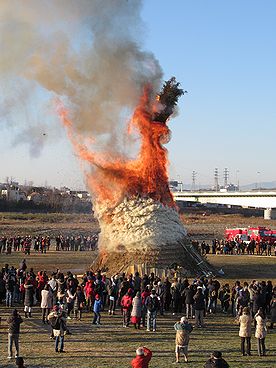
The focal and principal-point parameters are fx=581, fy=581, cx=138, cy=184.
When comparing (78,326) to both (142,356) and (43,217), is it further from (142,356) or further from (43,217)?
(43,217)

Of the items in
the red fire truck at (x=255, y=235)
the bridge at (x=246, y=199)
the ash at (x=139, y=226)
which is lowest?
the red fire truck at (x=255, y=235)

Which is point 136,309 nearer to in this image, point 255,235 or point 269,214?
point 255,235

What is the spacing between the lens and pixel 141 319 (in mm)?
20828

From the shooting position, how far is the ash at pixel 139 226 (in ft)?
104

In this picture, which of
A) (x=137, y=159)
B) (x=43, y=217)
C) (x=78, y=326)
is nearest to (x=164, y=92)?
(x=137, y=159)

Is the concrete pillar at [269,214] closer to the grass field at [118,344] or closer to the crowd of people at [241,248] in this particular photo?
the crowd of people at [241,248]

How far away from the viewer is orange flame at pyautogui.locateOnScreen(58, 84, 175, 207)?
1316 inches

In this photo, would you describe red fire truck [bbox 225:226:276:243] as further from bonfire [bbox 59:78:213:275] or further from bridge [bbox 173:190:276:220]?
bridge [bbox 173:190:276:220]

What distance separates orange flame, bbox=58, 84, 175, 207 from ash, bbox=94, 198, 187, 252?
0.62 meters

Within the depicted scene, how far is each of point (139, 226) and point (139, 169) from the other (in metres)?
3.55

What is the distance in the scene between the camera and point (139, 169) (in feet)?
111

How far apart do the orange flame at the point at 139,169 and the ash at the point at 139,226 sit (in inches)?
24.6

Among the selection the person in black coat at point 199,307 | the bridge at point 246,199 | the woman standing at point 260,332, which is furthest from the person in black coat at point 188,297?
the bridge at point 246,199

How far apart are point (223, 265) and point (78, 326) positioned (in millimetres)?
20172
